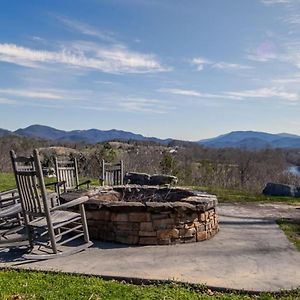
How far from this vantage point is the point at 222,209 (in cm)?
692

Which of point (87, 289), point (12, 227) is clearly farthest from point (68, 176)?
point (87, 289)

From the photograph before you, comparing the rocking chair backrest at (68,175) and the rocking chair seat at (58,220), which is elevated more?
the rocking chair backrest at (68,175)

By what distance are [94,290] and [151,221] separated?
1540 mm

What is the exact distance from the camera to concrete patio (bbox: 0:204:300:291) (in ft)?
11.4

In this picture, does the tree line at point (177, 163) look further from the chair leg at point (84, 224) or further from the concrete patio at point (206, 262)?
the concrete patio at point (206, 262)

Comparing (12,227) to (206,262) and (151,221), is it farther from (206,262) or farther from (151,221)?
(206,262)

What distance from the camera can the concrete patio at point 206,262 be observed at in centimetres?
346

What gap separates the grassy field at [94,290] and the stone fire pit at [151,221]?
48.1 inches

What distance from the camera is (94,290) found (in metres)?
3.13

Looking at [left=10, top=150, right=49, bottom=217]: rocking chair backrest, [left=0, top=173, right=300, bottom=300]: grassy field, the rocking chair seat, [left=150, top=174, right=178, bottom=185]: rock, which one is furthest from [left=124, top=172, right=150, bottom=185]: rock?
[left=0, top=173, right=300, bottom=300]: grassy field

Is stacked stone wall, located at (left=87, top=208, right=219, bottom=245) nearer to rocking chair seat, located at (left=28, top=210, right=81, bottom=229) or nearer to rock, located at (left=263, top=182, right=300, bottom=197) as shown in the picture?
rocking chair seat, located at (left=28, top=210, right=81, bottom=229)

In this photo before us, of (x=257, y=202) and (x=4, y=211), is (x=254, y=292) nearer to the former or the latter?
(x=4, y=211)

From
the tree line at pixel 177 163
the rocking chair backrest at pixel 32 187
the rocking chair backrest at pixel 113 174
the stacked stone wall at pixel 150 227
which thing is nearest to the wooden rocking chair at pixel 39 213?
the rocking chair backrest at pixel 32 187

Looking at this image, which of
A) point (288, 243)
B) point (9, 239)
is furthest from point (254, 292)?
point (9, 239)
